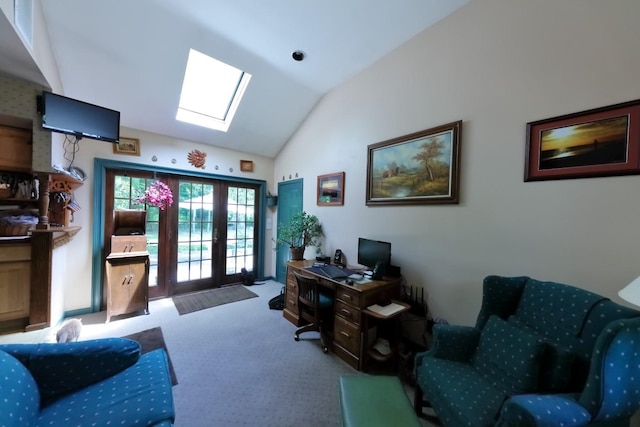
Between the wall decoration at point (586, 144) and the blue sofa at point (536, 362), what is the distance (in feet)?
2.64

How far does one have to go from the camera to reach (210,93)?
364cm

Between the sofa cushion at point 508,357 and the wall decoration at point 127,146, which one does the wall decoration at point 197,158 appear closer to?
the wall decoration at point 127,146

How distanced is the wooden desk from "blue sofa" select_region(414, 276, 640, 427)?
603 mm

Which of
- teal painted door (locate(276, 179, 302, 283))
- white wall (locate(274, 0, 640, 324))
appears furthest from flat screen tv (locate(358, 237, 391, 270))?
teal painted door (locate(276, 179, 302, 283))

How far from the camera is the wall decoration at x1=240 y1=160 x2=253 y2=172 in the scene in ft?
14.6

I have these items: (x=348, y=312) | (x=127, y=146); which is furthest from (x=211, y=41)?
(x=348, y=312)

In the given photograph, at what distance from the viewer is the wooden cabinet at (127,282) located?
9.52ft

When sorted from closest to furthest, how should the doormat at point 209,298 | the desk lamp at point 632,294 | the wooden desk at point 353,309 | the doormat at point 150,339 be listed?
1. the desk lamp at point 632,294
2. the wooden desk at point 353,309
3. the doormat at point 150,339
4. the doormat at point 209,298

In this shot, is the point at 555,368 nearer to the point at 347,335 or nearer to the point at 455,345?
the point at 455,345

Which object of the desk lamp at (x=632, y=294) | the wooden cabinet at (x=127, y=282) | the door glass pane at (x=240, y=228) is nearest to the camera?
the desk lamp at (x=632, y=294)

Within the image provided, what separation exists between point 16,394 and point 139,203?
2914mm

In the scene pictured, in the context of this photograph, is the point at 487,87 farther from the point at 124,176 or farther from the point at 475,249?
the point at 124,176

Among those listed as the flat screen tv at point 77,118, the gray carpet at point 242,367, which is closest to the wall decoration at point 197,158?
the flat screen tv at point 77,118

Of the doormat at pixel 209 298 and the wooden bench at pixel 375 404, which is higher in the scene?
the wooden bench at pixel 375 404
